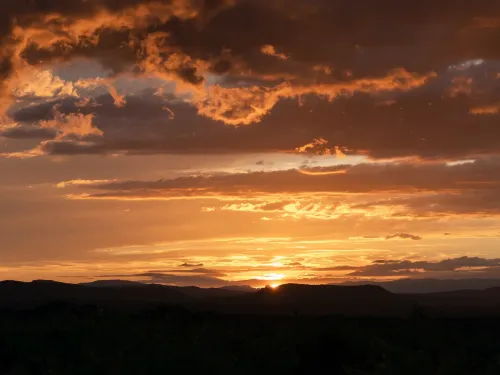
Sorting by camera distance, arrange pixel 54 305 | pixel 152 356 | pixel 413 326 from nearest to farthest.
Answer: pixel 152 356
pixel 413 326
pixel 54 305

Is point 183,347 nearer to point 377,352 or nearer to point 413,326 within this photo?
point 377,352

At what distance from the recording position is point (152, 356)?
1357 inches

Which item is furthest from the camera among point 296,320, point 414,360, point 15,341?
point 15,341

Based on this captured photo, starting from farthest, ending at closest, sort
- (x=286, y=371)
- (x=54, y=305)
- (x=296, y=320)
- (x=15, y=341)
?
(x=54, y=305)
(x=15, y=341)
(x=296, y=320)
(x=286, y=371)

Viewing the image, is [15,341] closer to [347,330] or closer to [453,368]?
[347,330]

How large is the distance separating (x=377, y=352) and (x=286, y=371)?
5.26 metres

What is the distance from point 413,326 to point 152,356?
34669 millimetres

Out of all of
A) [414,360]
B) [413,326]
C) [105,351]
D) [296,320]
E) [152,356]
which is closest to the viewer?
[414,360]

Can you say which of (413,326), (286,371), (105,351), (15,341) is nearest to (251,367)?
(286,371)

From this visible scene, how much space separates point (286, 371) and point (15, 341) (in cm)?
1935

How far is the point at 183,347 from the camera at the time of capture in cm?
3512

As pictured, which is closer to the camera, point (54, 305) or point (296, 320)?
point (296, 320)

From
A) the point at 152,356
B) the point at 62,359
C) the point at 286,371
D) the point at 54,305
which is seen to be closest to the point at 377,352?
the point at 286,371

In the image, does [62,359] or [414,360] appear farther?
[62,359]
